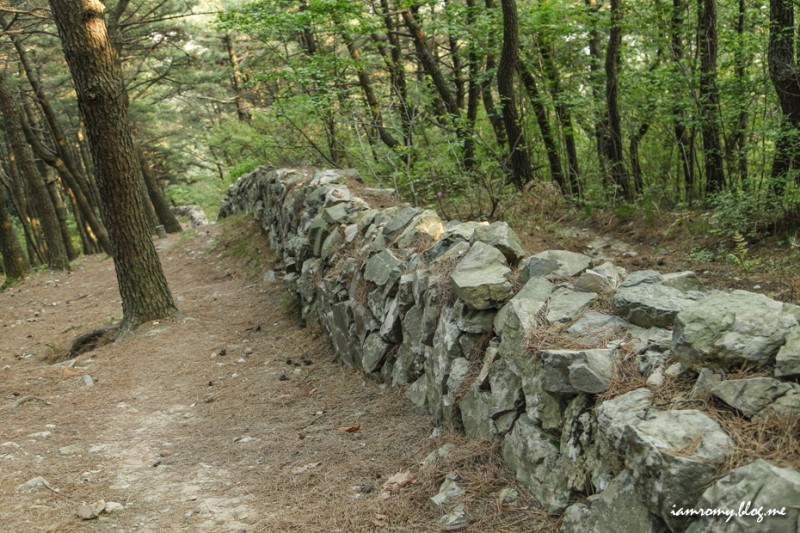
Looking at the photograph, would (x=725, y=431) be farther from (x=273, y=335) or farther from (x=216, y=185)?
(x=216, y=185)

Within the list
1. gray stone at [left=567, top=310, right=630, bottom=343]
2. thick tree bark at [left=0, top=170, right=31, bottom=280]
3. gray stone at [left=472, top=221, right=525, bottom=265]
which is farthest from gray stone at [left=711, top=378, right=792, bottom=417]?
thick tree bark at [left=0, top=170, right=31, bottom=280]

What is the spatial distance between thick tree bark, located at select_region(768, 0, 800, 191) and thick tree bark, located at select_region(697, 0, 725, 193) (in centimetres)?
87

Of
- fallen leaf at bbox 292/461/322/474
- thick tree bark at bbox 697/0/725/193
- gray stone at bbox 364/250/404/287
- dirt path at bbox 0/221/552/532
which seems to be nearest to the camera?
dirt path at bbox 0/221/552/532

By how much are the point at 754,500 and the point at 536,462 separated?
1273 mm

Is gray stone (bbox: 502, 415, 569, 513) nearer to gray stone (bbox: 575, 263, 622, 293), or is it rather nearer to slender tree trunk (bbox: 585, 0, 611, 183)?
gray stone (bbox: 575, 263, 622, 293)

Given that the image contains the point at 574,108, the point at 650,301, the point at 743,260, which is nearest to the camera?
the point at 650,301

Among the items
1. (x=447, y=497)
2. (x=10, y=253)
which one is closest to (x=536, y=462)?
(x=447, y=497)

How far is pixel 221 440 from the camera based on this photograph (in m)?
4.78

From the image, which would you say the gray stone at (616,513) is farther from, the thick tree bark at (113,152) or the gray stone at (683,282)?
the thick tree bark at (113,152)

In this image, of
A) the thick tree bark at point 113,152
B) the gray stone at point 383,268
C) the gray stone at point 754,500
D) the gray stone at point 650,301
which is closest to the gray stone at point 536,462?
the gray stone at point 650,301

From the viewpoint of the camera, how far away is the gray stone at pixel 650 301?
292 centimetres

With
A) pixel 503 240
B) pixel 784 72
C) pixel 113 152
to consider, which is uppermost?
pixel 113 152

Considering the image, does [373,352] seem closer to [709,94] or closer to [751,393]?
[751,393]

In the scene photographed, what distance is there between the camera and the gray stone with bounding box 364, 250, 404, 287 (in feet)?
17.4
